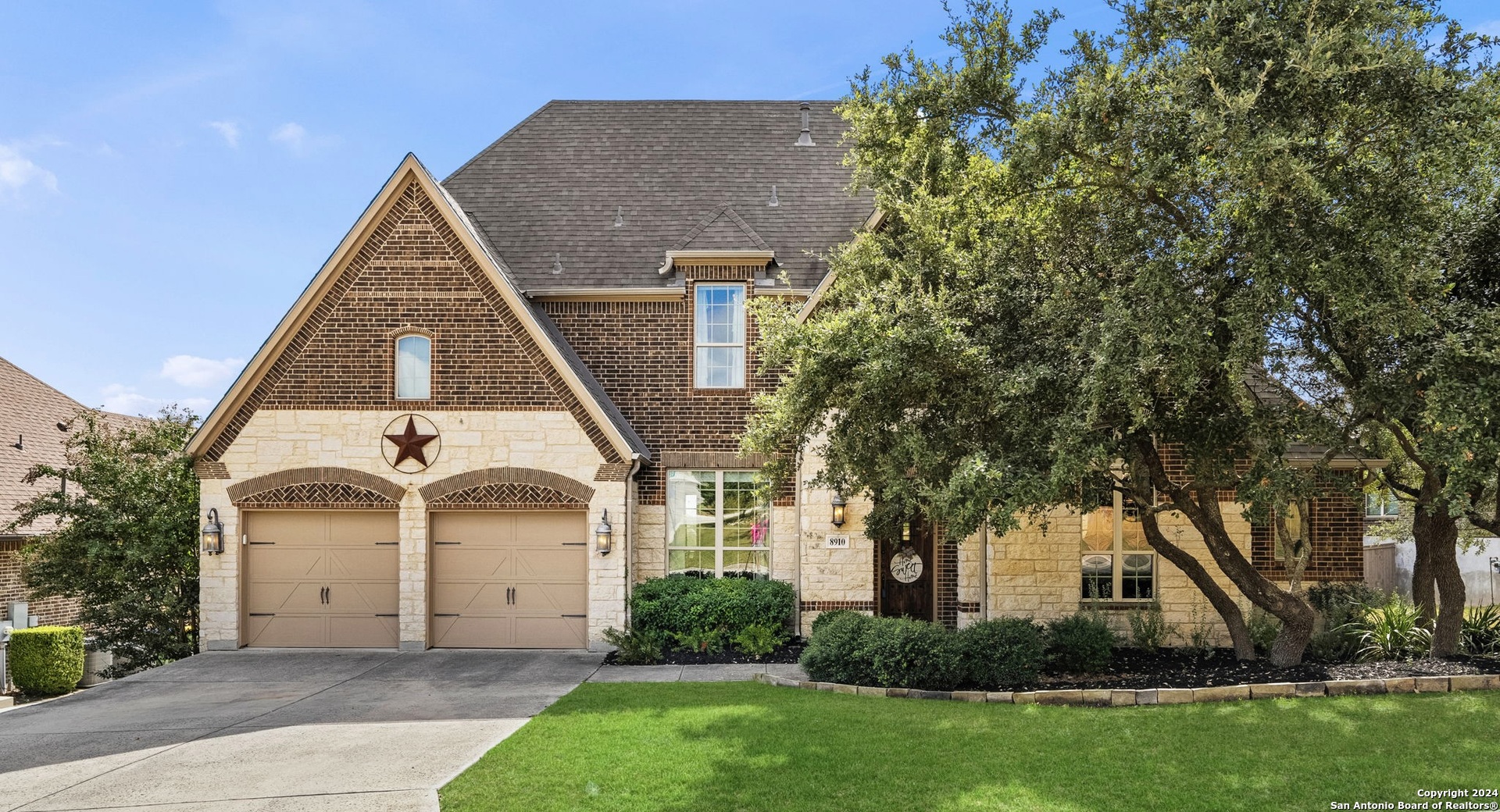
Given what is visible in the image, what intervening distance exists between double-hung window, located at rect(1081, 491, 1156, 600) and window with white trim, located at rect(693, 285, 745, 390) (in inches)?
261

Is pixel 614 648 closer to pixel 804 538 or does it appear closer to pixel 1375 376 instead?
pixel 804 538

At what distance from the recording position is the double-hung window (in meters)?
15.6

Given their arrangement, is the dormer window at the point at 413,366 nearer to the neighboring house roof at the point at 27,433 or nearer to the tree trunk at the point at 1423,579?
the neighboring house roof at the point at 27,433

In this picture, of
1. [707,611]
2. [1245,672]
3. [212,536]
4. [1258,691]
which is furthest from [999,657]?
[212,536]

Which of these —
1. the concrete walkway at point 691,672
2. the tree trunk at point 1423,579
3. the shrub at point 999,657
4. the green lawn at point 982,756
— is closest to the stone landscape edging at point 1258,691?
the green lawn at point 982,756

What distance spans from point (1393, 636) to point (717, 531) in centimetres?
1010

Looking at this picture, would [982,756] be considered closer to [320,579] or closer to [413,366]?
[413,366]

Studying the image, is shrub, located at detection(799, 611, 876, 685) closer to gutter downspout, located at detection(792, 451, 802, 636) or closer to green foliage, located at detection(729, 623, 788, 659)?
green foliage, located at detection(729, 623, 788, 659)

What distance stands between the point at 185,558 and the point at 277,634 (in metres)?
2.53

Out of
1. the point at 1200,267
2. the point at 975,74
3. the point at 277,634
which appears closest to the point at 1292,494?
the point at 1200,267

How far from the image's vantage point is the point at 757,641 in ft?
47.3

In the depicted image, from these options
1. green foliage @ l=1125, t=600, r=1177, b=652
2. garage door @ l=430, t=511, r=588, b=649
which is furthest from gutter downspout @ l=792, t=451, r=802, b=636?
green foliage @ l=1125, t=600, r=1177, b=652

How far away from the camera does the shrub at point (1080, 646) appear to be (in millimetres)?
12289

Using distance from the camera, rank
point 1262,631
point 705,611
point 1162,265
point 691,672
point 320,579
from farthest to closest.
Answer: point 320,579, point 705,611, point 1262,631, point 691,672, point 1162,265
